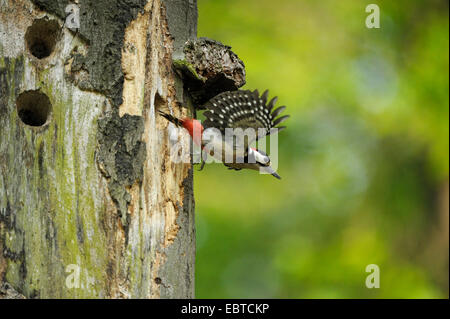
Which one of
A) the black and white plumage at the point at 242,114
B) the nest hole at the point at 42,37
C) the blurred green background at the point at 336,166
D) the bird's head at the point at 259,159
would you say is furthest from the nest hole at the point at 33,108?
the blurred green background at the point at 336,166

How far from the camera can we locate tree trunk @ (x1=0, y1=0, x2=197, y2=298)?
3.61 m

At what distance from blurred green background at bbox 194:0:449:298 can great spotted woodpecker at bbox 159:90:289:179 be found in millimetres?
2573

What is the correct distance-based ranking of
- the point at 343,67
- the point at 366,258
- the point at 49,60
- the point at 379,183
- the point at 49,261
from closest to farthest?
the point at 49,261
the point at 49,60
the point at 343,67
the point at 366,258
the point at 379,183

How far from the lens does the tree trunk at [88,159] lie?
3613mm

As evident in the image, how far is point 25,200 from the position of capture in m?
3.63

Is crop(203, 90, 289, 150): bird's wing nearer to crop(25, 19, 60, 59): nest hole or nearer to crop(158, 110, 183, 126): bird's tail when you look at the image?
crop(158, 110, 183, 126): bird's tail

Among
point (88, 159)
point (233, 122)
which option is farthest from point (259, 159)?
point (88, 159)

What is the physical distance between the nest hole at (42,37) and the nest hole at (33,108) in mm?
316

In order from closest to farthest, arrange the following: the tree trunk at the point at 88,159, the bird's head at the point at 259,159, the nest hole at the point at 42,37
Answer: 1. the tree trunk at the point at 88,159
2. the nest hole at the point at 42,37
3. the bird's head at the point at 259,159

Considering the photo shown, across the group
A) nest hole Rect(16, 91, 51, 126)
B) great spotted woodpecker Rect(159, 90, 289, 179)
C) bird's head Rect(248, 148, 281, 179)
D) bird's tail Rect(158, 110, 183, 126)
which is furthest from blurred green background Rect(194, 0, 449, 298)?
nest hole Rect(16, 91, 51, 126)

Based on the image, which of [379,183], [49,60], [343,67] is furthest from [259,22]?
[49,60]

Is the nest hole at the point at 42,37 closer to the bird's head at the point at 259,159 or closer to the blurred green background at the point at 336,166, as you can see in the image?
the bird's head at the point at 259,159

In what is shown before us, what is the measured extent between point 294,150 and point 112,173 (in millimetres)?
5073
